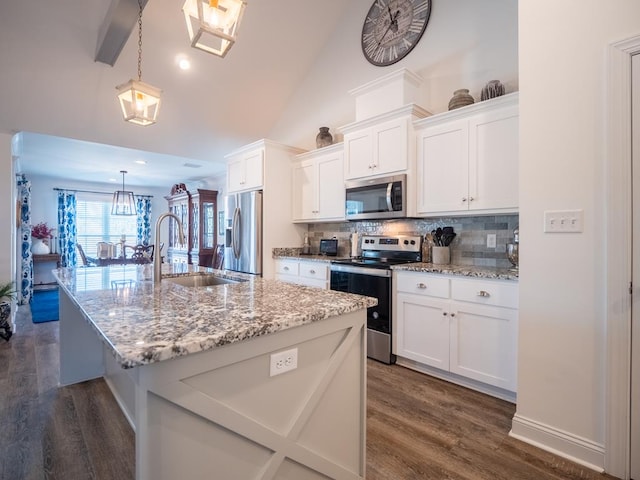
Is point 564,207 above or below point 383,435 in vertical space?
above

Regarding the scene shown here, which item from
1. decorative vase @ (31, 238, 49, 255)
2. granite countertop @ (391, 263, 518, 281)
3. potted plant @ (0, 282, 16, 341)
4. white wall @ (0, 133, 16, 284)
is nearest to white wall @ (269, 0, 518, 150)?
granite countertop @ (391, 263, 518, 281)

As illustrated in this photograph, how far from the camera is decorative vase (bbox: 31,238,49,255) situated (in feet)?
21.4

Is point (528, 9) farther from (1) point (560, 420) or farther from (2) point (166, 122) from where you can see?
(2) point (166, 122)

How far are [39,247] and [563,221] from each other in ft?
28.0

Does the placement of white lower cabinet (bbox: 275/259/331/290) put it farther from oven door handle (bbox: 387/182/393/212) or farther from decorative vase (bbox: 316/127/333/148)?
decorative vase (bbox: 316/127/333/148)

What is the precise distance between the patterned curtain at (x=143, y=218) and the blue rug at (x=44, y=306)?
2.17m

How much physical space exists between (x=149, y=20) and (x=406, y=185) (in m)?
3.09

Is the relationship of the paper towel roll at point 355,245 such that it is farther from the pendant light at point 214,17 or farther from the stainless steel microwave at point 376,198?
the pendant light at point 214,17

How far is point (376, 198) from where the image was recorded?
320cm

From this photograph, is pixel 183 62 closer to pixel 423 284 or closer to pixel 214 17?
pixel 214 17

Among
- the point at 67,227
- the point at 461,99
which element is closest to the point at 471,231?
the point at 461,99

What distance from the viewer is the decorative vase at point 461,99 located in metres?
2.73

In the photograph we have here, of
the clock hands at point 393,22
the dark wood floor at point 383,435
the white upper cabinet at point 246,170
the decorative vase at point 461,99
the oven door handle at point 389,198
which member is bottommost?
the dark wood floor at point 383,435

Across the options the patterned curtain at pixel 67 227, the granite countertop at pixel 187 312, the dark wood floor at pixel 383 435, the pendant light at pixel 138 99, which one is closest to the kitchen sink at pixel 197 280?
the granite countertop at pixel 187 312
